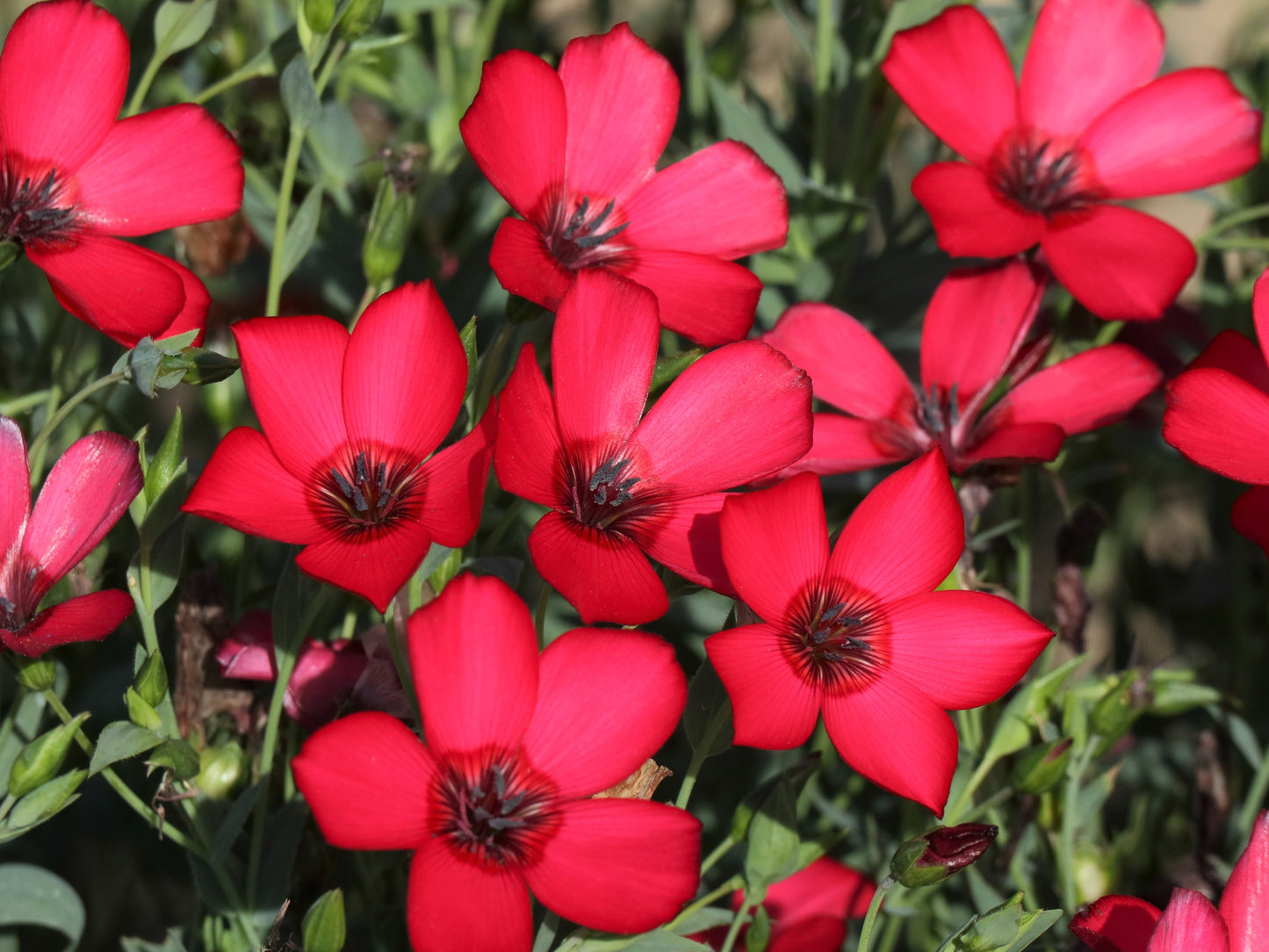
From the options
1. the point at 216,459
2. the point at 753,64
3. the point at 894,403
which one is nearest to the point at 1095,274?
the point at 894,403

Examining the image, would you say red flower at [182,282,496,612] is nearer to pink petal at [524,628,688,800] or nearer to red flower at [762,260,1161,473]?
pink petal at [524,628,688,800]

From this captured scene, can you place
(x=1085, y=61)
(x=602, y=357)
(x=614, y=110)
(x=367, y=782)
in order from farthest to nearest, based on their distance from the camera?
(x=1085, y=61) → (x=614, y=110) → (x=602, y=357) → (x=367, y=782)

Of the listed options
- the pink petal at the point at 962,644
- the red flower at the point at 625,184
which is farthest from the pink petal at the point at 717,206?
the pink petal at the point at 962,644

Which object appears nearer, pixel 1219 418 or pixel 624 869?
pixel 624 869

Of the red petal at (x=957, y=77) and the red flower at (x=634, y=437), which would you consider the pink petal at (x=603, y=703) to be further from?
the red petal at (x=957, y=77)

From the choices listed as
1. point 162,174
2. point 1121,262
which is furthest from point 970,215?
point 162,174

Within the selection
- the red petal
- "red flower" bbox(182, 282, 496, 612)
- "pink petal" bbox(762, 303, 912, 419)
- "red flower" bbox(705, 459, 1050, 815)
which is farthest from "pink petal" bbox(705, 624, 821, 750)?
the red petal

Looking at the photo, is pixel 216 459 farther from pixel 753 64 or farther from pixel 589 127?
pixel 753 64

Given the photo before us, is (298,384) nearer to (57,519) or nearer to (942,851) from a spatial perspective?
(57,519)
